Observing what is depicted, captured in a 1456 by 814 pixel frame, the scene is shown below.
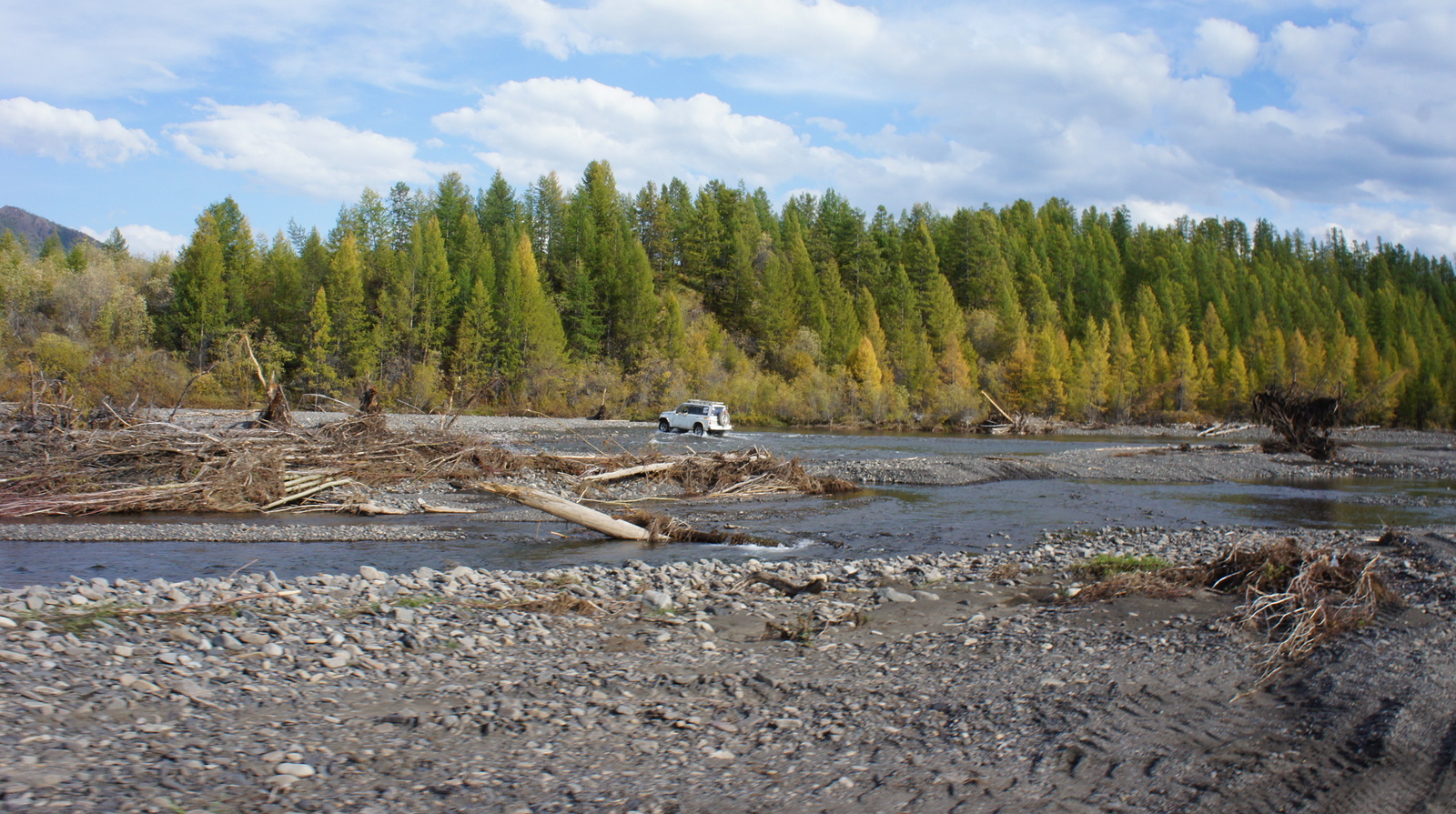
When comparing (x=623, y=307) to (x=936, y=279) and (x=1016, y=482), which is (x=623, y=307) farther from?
(x=1016, y=482)

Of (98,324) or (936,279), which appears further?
(936,279)

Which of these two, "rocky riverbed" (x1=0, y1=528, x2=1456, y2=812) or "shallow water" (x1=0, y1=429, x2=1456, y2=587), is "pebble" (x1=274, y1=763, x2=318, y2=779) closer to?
"rocky riverbed" (x1=0, y1=528, x2=1456, y2=812)

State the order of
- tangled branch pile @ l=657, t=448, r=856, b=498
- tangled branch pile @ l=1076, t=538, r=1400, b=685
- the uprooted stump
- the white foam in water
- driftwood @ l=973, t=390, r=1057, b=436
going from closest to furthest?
tangled branch pile @ l=1076, t=538, r=1400, b=685 < the white foam in water < tangled branch pile @ l=657, t=448, r=856, b=498 < the uprooted stump < driftwood @ l=973, t=390, r=1057, b=436

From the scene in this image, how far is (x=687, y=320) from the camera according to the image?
82.8 metres

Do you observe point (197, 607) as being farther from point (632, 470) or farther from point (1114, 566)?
point (632, 470)

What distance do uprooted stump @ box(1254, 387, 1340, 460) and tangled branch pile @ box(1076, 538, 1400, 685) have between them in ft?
97.7

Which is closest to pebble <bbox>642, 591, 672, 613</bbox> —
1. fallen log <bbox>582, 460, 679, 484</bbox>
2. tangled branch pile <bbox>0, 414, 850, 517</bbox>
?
tangled branch pile <bbox>0, 414, 850, 517</bbox>

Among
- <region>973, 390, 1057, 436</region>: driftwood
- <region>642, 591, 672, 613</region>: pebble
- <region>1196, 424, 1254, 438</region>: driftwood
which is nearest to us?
<region>642, 591, 672, 613</region>: pebble

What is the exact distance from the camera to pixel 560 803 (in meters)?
4.70

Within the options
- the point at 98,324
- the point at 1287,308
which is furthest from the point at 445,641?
the point at 1287,308

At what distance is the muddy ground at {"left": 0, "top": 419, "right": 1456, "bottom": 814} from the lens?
15.9ft

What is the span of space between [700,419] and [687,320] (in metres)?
37.2

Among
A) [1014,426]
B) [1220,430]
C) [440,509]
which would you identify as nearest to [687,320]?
[1014,426]

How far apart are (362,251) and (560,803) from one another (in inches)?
3386
